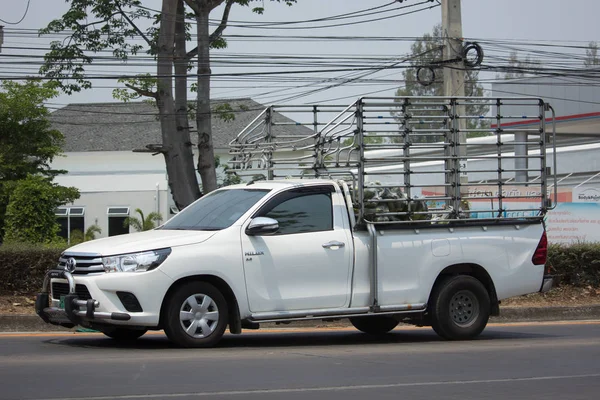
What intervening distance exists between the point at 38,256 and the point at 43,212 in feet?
34.7

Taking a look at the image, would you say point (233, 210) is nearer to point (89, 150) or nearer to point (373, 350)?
point (373, 350)

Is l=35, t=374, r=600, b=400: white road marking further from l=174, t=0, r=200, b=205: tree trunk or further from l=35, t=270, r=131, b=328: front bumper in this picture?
l=174, t=0, r=200, b=205: tree trunk

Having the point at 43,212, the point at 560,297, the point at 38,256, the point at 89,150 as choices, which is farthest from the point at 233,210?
the point at 89,150

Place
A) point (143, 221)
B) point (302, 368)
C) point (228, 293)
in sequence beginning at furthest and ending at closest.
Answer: point (143, 221) → point (228, 293) → point (302, 368)

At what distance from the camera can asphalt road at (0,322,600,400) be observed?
7.30 metres

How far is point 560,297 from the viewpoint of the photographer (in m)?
15.5

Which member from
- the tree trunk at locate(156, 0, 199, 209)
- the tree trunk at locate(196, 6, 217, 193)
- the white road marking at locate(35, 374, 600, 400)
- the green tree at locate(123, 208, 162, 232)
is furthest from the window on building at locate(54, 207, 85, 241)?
the white road marking at locate(35, 374, 600, 400)

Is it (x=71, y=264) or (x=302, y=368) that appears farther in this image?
(x=71, y=264)

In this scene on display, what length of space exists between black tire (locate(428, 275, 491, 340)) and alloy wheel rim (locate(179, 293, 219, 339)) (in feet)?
9.20

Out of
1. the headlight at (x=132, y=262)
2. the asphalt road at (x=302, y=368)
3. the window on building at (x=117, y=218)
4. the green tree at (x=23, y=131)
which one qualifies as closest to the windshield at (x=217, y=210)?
the headlight at (x=132, y=262)

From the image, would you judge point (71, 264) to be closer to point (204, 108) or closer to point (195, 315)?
point (195, 315)

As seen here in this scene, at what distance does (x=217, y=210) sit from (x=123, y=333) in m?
1.78

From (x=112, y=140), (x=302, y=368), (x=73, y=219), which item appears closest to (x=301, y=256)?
(x=302, y=368)

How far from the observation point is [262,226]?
9.91 metres
